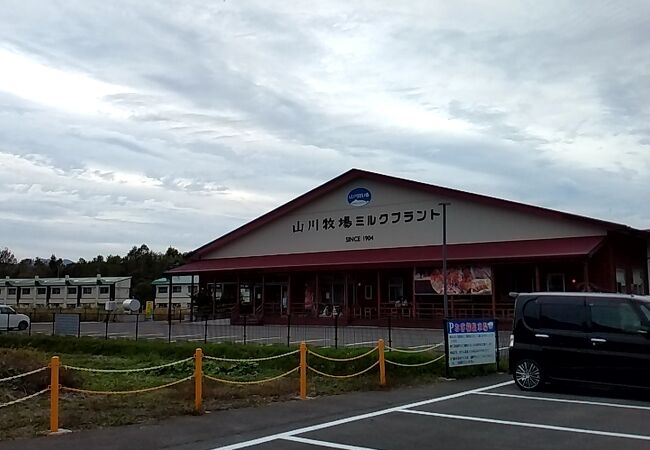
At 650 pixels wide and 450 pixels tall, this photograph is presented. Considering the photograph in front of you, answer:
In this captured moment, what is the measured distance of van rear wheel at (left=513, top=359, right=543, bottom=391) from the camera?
44.2 ft

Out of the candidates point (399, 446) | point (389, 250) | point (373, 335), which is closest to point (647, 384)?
point (399, 446)

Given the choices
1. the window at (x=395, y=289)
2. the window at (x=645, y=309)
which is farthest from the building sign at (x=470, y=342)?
the window at (x=395, y=289)

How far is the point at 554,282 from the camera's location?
113 ft

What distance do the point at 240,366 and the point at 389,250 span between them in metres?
19.8

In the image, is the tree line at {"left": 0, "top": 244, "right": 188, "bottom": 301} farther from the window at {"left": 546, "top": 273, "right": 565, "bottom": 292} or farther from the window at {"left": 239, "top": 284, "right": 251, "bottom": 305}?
the window at {"left": 546, "top": 273, "right": 565, "bottom": 292}

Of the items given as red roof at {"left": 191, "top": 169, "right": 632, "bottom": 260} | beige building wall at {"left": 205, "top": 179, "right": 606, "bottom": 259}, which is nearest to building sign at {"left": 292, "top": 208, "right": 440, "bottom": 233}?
beige building wall at {"left": 205, "top": 179, "right": 606, "bottom": 259}

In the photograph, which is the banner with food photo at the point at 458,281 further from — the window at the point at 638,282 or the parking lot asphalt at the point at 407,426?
the parking lot asphalt at the point at 407,426

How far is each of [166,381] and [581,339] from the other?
31.2 feet

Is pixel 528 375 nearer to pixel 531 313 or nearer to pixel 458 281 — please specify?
pixel 531 313

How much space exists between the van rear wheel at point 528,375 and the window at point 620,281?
22.5 meters

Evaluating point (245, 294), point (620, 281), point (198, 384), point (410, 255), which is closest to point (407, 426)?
point (198, 384)

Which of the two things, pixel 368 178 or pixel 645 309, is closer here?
pixel 645 309

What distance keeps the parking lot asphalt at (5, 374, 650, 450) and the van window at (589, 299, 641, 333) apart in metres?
1.26

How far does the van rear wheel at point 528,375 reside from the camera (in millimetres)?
13461
